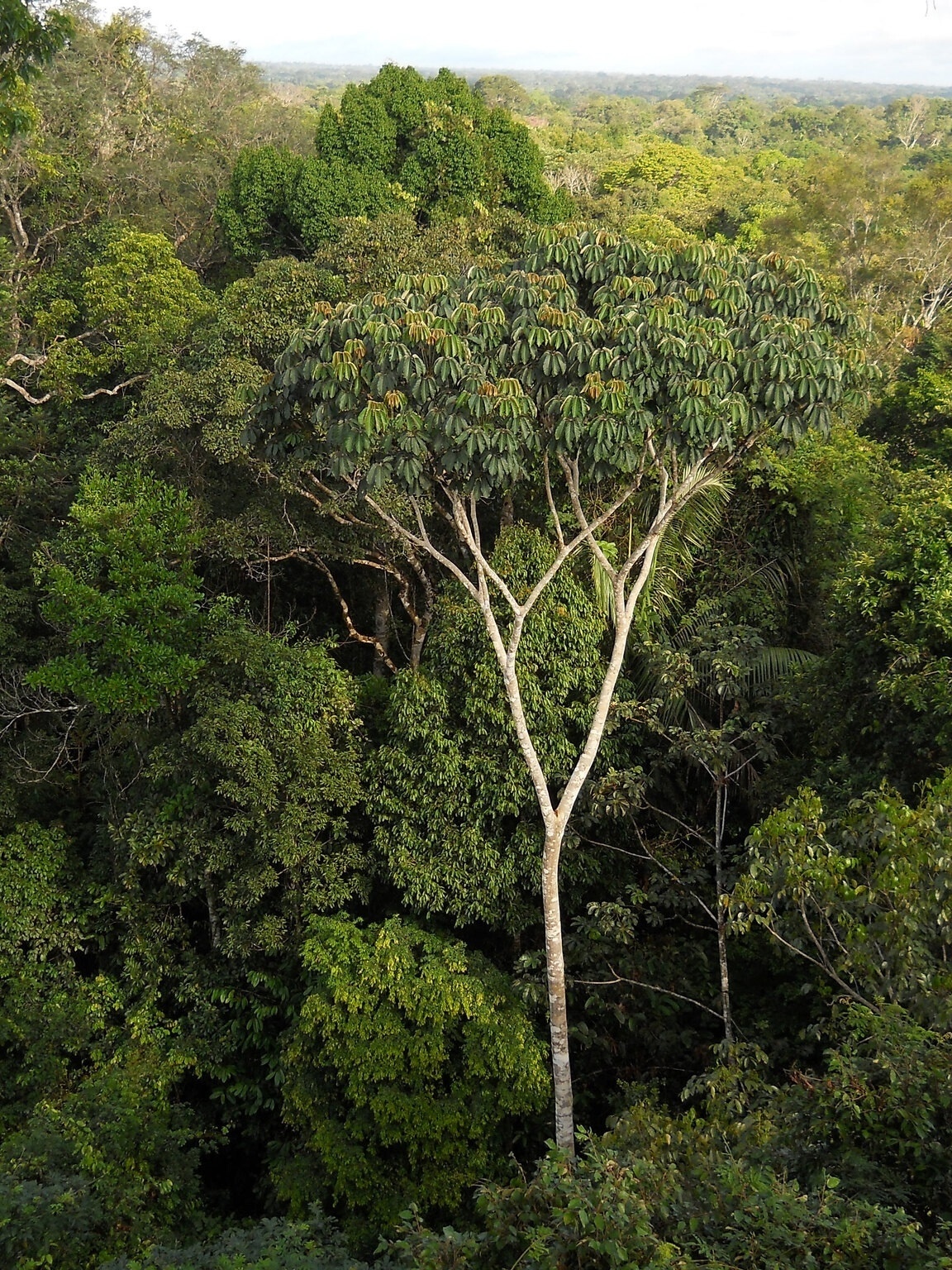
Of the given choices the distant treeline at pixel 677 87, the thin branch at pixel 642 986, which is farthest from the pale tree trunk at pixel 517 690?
the distant treeline at pixel 677 87

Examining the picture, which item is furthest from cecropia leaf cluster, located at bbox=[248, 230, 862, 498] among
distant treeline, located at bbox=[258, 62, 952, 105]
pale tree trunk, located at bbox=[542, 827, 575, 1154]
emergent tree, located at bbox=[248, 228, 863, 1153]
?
distant treeline, located at bbox=[258, 62, 952, 105]

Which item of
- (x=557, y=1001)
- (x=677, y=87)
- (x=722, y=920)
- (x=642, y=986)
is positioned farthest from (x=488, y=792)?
(x=677, y=87)

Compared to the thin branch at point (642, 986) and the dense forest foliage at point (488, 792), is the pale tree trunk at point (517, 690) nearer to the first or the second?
the dense forest foliage at point (488, 792)

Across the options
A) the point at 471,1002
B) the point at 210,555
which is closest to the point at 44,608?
the point at 210,555

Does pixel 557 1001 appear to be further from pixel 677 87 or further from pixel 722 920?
pixel 677 87

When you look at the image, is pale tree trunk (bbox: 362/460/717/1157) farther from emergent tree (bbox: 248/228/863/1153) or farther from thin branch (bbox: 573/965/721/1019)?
thin branch (bbox: 573/965/721/1019)

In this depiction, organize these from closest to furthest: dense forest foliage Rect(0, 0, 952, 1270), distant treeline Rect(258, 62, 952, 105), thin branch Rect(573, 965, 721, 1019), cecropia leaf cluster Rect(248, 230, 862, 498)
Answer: dense forest foliage Rect(0, 0, 952, 1270) < cecropia leaf cluster Rect(248, 230, 862, 498) < thin branch Rect(573, 965, 721, 1019) < distant treeline Rect(258, 62, 952, 105)
